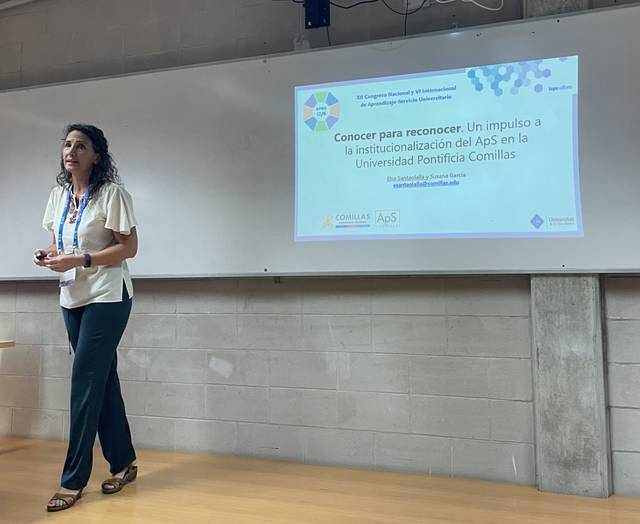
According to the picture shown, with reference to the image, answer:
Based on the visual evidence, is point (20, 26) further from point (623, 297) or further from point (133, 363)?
point (623, 297)

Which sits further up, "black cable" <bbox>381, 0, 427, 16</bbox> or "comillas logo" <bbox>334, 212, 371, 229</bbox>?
"black cable" <bbox>381, 0, 427, 16</bbox>

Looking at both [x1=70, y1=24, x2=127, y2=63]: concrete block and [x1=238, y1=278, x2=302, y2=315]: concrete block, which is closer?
[x1=238, y1=278, x2=302, y2=315]: concrete block

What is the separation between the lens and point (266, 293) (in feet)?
9.38

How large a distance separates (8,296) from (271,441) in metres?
1.77

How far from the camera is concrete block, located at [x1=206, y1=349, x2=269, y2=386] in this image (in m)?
2.84

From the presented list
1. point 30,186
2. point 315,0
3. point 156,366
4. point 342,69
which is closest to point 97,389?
point 156,366

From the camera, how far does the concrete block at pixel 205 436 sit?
2.87 metres

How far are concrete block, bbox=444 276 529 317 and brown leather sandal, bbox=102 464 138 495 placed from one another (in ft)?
5.03

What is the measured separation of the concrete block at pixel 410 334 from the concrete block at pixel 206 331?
74 centimetres

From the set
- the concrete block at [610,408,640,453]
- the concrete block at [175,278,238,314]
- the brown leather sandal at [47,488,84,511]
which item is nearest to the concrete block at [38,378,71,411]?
the concrete block at [175,278,238,314]

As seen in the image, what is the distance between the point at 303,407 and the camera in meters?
2.76

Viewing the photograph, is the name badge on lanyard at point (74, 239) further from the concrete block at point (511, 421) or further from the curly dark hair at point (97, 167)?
the concrete block at point (511, 421)

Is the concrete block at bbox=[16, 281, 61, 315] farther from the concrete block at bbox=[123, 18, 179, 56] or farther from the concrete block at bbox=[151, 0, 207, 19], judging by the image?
the concrete block at bbox=[151, 0, 207, 19]

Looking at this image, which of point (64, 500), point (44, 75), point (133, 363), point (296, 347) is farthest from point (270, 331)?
point (44, 75)
